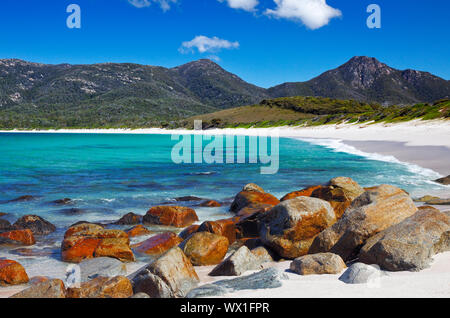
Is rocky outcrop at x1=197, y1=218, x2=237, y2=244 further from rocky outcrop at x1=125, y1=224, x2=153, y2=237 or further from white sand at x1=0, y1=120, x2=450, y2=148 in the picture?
white sand at x1=0, y1=120, x2=450, y2=148

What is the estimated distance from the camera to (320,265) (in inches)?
232

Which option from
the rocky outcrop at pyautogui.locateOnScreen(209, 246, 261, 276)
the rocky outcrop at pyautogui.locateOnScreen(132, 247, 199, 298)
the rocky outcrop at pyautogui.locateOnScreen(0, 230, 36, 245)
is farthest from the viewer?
the rocky outcrop at pyautogui.locateOnScreen(0, 230, 36, 245)

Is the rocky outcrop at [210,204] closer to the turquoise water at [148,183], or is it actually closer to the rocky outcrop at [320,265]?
the turquoise water at [148,183]

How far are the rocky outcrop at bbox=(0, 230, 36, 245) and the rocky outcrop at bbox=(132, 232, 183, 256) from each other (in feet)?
9.81

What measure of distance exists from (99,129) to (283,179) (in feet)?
457

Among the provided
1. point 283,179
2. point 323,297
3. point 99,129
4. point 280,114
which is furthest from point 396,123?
point 99,129

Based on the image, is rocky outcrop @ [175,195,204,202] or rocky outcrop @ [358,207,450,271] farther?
rocky outcrop @ [175,195,204,202]

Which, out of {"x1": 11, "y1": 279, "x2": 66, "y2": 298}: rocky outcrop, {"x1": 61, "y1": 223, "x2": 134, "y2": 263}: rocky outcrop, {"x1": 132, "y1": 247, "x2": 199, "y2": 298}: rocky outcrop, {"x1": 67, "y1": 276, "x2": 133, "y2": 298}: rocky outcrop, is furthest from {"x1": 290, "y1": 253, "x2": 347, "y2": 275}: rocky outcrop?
{"x1": 61, "y1": 223, "x2": 134, "y2": 263}: rocky outcrop

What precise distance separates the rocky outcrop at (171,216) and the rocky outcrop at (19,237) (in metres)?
3.24

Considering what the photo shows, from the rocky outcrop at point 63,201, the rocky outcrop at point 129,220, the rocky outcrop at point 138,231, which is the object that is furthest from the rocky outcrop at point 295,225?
the rocky outcrop at point 63,201

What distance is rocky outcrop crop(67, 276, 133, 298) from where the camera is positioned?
5.70 m

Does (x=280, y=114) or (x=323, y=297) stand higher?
(x=280, y=114)
